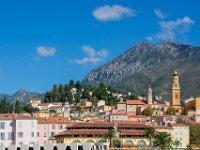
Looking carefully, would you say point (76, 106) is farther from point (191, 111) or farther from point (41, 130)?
point (41, 130)

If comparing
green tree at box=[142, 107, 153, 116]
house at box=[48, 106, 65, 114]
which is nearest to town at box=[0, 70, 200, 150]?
green tree at box=[142, 107, 153, 116]

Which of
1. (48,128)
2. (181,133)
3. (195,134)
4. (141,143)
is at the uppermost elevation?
(48,128)

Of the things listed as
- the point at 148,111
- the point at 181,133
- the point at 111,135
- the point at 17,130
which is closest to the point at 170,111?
the point at 148,111

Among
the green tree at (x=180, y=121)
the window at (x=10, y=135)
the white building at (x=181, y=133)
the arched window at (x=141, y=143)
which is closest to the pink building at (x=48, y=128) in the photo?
the window at (x=10, y=135)

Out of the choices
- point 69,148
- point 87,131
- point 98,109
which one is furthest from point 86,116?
point 69,148

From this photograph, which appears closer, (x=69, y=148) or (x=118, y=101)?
(x=69, y=148)

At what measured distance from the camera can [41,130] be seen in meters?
116

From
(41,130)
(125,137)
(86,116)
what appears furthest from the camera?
(86,116)

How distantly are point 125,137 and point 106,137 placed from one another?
19.5 feet

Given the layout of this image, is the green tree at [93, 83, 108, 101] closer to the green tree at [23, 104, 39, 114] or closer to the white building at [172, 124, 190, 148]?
the green tree at [23, 104, 39, 114]

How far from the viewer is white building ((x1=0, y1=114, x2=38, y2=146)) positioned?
→ 3733 inches

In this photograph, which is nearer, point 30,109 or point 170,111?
point 30,109

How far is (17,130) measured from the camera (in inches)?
3762

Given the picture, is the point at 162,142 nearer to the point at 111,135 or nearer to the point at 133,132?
the point at 111,135
